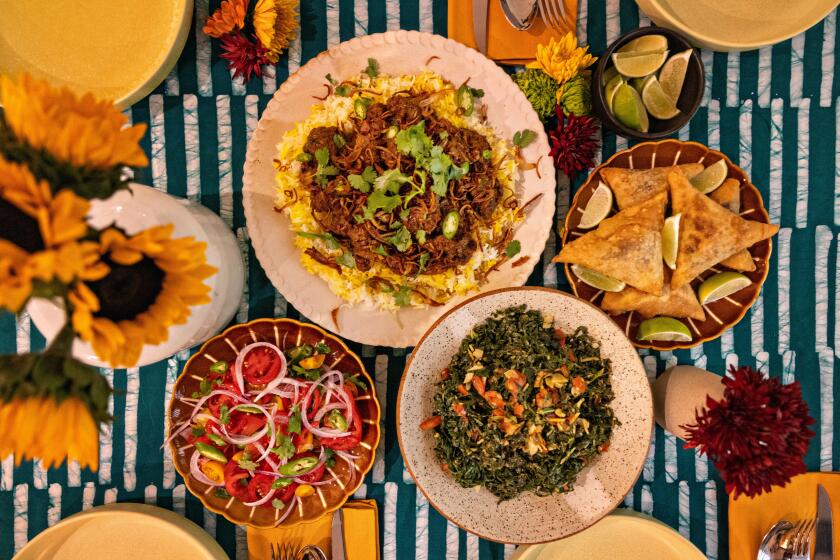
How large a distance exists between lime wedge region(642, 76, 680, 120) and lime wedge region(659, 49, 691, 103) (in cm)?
2

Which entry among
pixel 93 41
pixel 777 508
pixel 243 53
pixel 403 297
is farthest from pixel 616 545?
pixel 93 41

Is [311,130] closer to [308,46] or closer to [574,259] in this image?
[308,46]

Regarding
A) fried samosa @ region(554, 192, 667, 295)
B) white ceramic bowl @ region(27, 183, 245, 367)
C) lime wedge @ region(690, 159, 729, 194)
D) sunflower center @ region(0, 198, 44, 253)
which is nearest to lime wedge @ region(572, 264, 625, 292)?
fried samosa @ region(554, 192, 667, 295)

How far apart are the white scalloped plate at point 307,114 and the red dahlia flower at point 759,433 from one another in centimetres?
75

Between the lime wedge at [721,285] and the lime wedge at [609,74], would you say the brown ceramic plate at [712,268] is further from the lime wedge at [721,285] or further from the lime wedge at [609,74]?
the lime wedge at [609,74]

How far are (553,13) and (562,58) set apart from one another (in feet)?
0.62

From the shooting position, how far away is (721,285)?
6.21ft

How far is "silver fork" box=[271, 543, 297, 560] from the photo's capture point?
6.70ft

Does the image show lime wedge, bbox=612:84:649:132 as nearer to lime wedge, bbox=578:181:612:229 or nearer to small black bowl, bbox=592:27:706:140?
small black bowl, bbox=592:27:706:140

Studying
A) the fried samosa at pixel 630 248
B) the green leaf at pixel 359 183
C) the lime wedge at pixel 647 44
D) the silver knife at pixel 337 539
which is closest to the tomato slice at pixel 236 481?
the silver knife at pixel 337 539

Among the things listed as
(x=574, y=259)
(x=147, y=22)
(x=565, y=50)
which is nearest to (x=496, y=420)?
(x=574, y=259)

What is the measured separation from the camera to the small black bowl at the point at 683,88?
190 cm

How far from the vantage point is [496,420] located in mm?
1842

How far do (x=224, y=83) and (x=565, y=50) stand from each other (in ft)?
4.14
